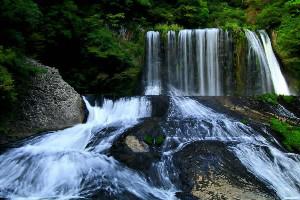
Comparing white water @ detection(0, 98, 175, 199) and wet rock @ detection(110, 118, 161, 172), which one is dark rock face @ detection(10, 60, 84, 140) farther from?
wet rock @ detection(110, 118, 161, 172)

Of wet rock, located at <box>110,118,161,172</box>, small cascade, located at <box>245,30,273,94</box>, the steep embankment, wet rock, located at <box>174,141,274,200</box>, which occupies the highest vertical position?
small cascade, located at <box>245,30,273,94</box>

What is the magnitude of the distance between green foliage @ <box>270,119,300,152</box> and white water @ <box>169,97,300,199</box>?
2.12 feet

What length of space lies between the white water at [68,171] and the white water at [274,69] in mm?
8723

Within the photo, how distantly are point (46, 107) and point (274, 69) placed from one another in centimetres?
1004

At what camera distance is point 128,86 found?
51.3 ft

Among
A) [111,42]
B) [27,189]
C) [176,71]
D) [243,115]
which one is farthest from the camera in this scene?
[176,71]

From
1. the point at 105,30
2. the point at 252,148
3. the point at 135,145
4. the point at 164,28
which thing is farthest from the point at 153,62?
the point at 252,148

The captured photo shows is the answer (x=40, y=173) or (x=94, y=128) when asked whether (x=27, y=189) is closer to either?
(x=40, y=173)

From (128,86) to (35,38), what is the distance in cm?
420

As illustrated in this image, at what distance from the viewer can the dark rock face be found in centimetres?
1095

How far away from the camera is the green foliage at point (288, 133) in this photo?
33.6 feet

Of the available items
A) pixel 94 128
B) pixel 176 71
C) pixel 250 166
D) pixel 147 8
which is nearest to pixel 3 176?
pixel 94 128

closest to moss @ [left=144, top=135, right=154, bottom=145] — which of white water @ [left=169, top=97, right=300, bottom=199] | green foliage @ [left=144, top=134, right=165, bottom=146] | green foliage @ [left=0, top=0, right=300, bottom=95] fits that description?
green foliage @ [left=144, top=134, right=165, bottom=146]

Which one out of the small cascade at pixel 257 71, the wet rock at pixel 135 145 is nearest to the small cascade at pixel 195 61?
the small cascade at pixel 257 71
